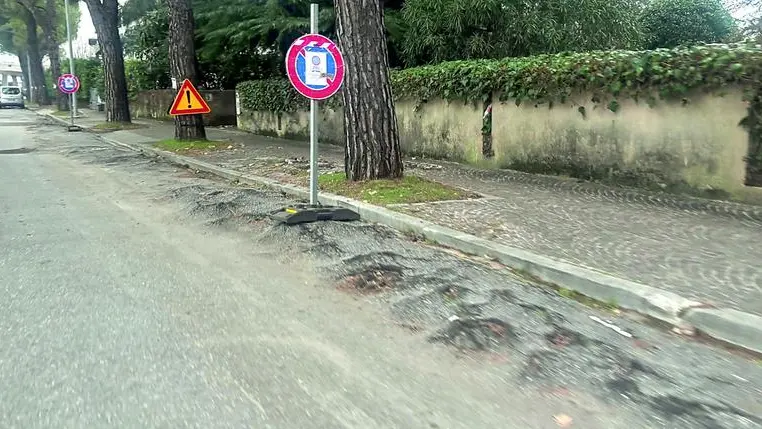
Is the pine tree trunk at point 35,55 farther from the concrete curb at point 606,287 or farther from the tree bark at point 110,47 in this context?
the concrete curb at point 606,287

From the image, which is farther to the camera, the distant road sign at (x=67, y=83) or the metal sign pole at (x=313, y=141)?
the distant road sign at (x=67, y=83)

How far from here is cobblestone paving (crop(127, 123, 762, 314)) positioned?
5059 millimetres

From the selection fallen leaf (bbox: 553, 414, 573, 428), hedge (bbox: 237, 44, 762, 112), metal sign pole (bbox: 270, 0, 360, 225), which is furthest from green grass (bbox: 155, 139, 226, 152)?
fallen leaf (bbox: 553, 414, 573, 428)

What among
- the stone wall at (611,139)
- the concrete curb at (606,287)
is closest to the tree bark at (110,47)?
the stone wall at (611,139)

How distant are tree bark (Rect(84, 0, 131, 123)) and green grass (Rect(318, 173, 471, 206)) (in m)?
17.4

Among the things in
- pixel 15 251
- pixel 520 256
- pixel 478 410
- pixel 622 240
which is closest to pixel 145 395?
pixel 478 410

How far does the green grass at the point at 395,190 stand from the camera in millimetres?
8172

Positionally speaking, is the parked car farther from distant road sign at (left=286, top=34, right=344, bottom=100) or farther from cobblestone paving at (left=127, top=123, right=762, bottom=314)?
distant road sign at (left=286, top=34, right=344, bottom=100)

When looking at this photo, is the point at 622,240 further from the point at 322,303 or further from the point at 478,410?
the point at 478,410

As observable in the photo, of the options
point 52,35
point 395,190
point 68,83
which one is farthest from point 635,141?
point 52,35

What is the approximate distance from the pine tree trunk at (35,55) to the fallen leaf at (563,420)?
49710 mm

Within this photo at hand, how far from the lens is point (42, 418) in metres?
3.08

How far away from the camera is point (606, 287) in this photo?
478 centimetres

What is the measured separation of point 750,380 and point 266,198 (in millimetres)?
6920
